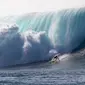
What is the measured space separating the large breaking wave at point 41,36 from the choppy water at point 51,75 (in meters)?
3.33

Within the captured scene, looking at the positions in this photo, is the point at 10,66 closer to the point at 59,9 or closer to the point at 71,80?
the point at 59,9

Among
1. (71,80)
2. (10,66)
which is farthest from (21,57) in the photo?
(71,80)

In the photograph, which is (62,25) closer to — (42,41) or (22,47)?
(42,41)

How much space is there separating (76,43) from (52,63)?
6.22 m

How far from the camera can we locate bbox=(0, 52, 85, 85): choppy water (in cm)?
3097

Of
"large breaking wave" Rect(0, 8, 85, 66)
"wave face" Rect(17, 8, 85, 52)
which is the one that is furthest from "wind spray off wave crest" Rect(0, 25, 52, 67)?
"wave face" Rect(17, 8, 85, 52)

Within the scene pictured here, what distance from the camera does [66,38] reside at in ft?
161

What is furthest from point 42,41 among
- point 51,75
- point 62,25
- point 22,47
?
point 51,75

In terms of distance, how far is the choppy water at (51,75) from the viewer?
3097 cm

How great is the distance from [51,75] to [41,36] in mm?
13333

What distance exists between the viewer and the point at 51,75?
34531 mm

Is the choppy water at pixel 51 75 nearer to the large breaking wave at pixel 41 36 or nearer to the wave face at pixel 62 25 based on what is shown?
the large breaking wave at pixel 41 36

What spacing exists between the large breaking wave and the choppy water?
3330mm

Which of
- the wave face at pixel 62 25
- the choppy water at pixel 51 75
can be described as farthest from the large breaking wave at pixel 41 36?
the choppy water at pixel 51 75
